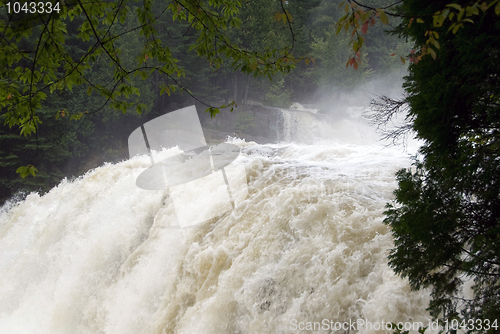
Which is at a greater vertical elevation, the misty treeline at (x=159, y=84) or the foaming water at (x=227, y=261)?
the misty treeline at (x=159, y=84)

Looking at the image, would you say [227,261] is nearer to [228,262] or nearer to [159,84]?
[228,262]

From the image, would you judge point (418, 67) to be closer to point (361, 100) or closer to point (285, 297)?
point (285, 297)

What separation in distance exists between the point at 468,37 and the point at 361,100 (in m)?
26.5

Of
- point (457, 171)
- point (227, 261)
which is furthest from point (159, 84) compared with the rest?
point (457, 171)

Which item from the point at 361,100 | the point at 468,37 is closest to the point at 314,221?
the point at 468,37

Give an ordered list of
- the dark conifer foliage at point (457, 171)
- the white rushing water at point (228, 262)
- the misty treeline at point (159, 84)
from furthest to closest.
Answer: the misty treeline at point (159, 84) < the white rushing water at point (228, 262) < the dark conifer foliage at point (457, 171)

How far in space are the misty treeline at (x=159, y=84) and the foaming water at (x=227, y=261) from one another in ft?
11.0

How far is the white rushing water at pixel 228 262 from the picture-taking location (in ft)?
9.46

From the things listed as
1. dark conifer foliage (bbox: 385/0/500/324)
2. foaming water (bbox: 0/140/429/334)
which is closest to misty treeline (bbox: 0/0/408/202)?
foaming water (bbox: 0/140/429/334)

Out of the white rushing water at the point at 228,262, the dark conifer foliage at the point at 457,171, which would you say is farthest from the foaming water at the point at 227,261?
the dark conifer foliage at the point at 457,171

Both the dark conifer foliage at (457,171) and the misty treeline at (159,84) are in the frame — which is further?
the misty treeline at (159,84)

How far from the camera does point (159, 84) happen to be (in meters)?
22.3

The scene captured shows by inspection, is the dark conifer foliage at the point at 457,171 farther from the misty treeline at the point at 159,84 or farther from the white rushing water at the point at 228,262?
the misty treeline at the point at 159,84

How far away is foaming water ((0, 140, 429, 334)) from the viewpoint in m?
2.90
